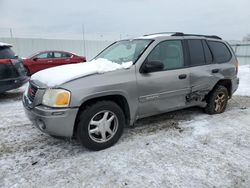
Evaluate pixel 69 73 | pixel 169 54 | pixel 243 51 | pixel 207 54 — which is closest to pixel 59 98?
pixel 69 73

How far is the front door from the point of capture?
3926mm

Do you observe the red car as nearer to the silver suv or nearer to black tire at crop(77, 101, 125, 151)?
the silver suv

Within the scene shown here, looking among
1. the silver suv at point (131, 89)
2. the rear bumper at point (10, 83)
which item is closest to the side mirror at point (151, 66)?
the silver suv at point (131, 89)

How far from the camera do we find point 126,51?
4.38 m

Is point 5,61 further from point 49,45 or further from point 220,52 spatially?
→ point 49,45

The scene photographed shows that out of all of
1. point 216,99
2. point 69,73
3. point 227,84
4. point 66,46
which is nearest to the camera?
point 69,73

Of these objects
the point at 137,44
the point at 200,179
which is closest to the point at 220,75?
the point at 137,44

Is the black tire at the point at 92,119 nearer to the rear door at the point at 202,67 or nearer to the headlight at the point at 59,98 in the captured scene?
the headlight at the point at 59,98

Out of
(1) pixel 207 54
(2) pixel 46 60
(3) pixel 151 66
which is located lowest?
(2) pixel 46 60

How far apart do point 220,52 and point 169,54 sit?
1.65 meters

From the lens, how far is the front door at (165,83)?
3.93 meters

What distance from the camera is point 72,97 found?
320 cm

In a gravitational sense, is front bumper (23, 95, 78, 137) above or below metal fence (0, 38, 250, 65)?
below

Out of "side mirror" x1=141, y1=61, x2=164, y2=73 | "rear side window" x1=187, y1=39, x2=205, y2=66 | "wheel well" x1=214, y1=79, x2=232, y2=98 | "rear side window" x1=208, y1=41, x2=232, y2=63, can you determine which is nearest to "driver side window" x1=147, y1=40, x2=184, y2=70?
"side mirror" x1=141, y1=61, x2=164, y2=73
